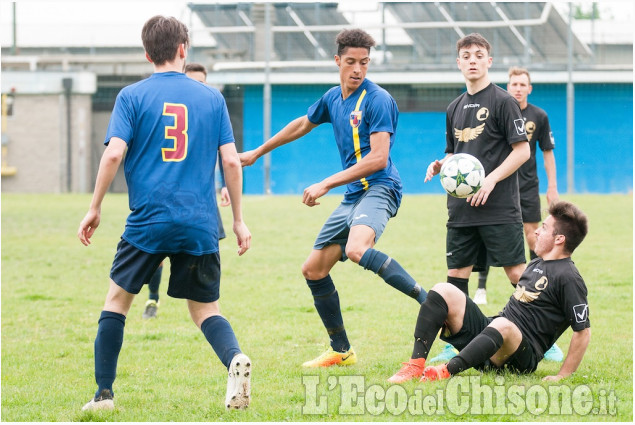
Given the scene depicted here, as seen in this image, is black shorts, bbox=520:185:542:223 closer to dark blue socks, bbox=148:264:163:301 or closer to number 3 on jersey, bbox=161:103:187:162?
dark blue socks, bbox=148:264:163:301

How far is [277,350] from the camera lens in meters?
6.17

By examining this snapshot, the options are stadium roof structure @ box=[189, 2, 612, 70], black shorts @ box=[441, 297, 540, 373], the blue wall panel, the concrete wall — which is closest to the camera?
black shorts @ box=[441, 297, 540, 373]

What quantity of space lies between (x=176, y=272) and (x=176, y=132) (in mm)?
734

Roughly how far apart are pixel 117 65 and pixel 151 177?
3340cm

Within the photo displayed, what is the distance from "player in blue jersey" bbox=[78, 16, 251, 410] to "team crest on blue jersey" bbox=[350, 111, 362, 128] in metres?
1.27

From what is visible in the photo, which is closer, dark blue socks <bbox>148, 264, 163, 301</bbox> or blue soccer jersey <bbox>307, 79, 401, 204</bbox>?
blue soccer jersey <bbox>307, 79, 401, 204</bbox>

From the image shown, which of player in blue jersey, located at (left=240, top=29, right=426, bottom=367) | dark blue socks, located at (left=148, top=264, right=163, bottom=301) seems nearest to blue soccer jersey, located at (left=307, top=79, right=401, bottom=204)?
player in blue jersey, located at (left=240, top=29, right=426, bottom=367)

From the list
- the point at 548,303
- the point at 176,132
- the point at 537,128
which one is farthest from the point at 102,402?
the point at 537,128

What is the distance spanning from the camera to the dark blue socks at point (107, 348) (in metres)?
4.43

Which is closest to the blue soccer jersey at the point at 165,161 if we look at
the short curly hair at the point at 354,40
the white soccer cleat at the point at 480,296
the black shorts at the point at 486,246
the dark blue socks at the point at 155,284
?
the short curly hair at the point at 354,40

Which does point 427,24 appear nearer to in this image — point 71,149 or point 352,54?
point 71,149

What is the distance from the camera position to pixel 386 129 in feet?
18.0

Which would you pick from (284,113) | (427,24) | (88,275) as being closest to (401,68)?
(427,24)

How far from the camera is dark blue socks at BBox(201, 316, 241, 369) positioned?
4406mm
